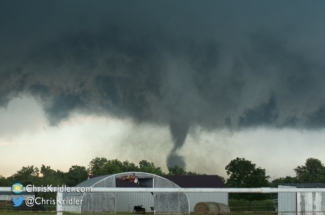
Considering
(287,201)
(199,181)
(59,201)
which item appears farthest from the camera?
(199,181)

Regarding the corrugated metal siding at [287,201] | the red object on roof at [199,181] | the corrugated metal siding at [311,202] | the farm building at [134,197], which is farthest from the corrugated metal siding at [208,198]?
the corrugated metal siding at [311,202]

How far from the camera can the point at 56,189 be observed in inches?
452

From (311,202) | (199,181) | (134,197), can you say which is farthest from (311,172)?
(311,202)

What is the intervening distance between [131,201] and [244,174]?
7134 cm

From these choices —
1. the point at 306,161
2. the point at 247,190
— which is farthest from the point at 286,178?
the point at 247,190

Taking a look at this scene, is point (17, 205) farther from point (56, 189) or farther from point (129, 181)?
point (129, 181)

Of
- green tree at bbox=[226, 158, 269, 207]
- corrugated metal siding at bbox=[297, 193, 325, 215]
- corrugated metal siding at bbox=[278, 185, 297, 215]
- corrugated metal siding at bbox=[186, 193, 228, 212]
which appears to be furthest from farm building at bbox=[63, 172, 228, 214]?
green tree at bbox=[226, 158, 269, 207]

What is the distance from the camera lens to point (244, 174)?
12544 centimetres

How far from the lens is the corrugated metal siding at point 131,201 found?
2209 inches

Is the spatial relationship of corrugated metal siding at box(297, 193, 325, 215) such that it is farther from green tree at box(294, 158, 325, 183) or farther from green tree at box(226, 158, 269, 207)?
green tree at box(294, 158, 325, 183)

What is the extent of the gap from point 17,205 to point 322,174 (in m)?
131

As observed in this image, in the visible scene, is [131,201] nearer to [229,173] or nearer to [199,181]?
[199,181]

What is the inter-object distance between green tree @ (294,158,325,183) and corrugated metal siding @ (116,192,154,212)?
270 ft

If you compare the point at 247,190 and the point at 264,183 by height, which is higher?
the point at 247,190
